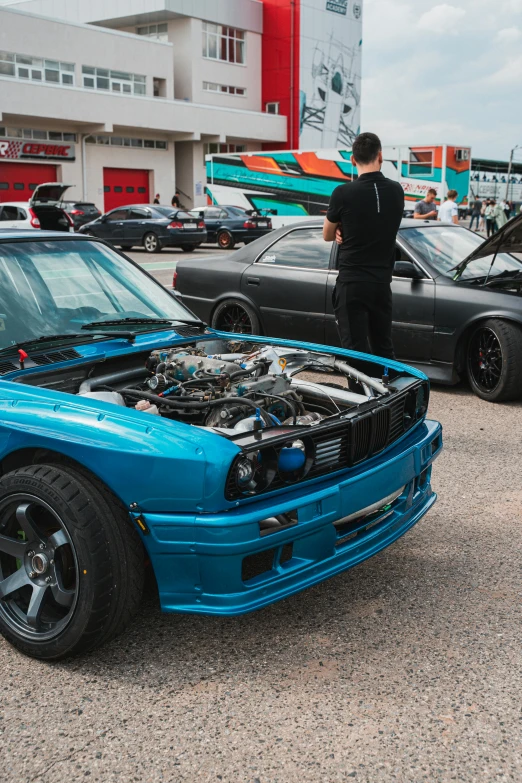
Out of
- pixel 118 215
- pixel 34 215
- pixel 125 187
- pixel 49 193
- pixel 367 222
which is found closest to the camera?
pixel 367 222

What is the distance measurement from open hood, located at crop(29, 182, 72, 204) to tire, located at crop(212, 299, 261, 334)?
44.2 ft

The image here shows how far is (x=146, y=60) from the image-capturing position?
4181 centimetres

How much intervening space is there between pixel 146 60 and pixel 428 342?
129ft

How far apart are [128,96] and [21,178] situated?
7101 millimetres

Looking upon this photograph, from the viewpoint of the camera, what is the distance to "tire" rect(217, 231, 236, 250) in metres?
25.1

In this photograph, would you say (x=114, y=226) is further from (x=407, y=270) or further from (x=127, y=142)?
(x=127, y=142)

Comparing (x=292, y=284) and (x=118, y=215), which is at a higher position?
(x=118, y=215)

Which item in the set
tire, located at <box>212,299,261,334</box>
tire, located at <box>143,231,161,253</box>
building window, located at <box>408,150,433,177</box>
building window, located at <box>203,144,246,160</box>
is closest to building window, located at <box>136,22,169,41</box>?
building window, located at <box>203,144,246,160</box>

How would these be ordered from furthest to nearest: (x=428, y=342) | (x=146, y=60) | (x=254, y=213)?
(x=146, y=60) → (x=254, y=213) → (x=428, y=342)

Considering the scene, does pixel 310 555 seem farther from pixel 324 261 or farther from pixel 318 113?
pixel 318 113

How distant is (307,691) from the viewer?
269 cm

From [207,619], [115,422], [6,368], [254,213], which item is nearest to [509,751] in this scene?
[207,619]

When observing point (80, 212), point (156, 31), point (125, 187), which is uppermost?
point (156, 31)

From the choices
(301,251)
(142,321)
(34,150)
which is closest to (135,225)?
(301,251)
